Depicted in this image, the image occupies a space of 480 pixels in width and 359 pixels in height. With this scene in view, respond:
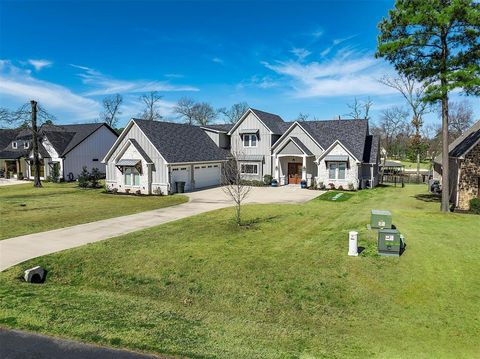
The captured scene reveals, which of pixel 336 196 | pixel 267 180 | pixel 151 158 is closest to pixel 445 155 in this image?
pixel 336 196

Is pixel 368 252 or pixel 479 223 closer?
pixel 368 252

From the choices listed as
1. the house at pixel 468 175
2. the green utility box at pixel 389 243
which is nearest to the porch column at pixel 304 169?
the house at pixel 468 175

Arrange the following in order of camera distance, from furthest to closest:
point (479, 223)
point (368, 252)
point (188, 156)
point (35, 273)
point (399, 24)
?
point (188, 156), point (399, 24), point (479, 223), point (368, 252), point (35, 273)

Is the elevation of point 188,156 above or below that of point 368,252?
above

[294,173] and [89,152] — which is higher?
[89,152]

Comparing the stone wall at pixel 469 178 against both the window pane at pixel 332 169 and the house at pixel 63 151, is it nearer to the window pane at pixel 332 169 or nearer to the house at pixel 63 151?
the window pane at pixel 332 169

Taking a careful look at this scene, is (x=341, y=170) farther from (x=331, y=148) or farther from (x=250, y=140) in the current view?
(x=250, y=140)

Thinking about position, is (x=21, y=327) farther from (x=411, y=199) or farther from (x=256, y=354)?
(x=411, y=199)

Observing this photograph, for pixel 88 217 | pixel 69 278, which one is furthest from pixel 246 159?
pixel 69 278

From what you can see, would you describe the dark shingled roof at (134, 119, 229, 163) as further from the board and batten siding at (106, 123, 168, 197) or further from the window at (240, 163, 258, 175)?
the window at (240, 163, 258, 175)
